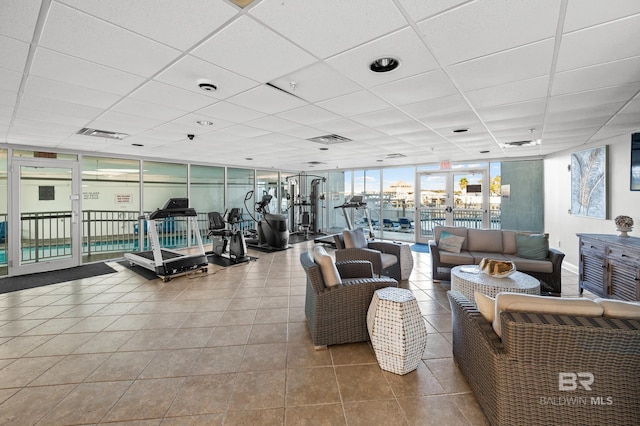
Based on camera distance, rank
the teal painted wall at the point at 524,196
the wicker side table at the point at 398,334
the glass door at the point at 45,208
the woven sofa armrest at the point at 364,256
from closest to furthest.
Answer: the wicker side table at the point at 398,334 < the woven sofa armrest at the point at 364,256 < the glass door at the point at 45,208 < the teal painted wall at the point at 524,196

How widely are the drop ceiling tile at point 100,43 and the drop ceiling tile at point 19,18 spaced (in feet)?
0.19

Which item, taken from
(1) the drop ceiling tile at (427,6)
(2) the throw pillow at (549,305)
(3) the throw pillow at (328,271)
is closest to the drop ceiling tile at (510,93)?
(1) the drop ceiling tile at (427,6)

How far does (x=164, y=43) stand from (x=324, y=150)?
4239 millimetres

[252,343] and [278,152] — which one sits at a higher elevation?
[278,152]

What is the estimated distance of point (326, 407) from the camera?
1793 mm

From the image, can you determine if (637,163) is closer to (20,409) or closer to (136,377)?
(136,377)

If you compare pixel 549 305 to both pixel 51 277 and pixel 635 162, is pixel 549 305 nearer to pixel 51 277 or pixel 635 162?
pixel 635 162

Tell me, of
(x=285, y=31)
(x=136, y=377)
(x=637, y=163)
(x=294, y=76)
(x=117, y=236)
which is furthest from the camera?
(x=117, y=236)

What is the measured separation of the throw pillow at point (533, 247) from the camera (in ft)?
13.0

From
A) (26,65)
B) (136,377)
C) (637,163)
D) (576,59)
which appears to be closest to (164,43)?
(26,65)

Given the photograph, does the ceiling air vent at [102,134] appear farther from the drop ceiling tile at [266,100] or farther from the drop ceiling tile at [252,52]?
the drop ceiling tile at [252,52]

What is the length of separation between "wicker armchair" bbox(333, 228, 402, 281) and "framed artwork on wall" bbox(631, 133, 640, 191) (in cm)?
320

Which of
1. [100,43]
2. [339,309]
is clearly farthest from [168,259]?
[100,43]
